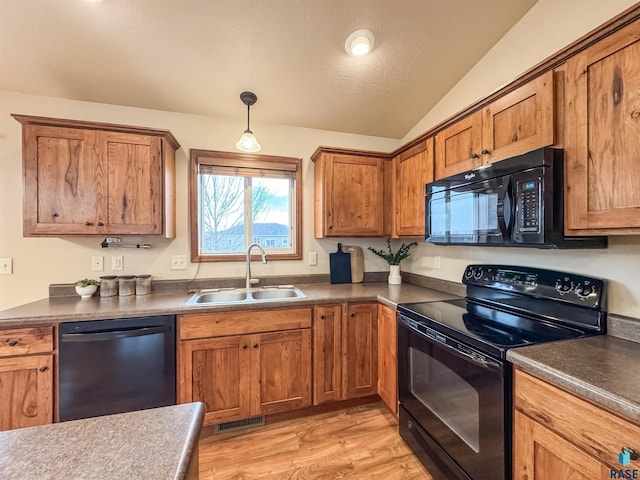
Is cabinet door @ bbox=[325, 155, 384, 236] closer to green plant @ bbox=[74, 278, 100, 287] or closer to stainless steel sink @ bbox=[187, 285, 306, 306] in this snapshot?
stainless steel sink @ bbox=[187, 285, 306, 306]

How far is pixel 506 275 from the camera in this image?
5.55ft

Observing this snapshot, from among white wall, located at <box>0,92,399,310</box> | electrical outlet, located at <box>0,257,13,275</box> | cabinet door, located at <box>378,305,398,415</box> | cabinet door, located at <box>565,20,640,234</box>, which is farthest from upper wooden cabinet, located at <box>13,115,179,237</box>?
cabinet door, located at <box>565,20,640,234</box>

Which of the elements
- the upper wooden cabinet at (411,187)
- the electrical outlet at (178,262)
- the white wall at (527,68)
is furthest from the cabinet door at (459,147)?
the electrical outlet at (178,262)

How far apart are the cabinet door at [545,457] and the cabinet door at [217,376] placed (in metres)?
1.52

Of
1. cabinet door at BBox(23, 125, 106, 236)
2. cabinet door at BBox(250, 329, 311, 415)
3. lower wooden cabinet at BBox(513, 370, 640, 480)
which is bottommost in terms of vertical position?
cabinet door at BBox(250, 329, 311, 415)

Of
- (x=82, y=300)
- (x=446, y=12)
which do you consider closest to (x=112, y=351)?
(x=82, y=300)

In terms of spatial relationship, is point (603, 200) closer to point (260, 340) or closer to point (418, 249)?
point (418, 249)

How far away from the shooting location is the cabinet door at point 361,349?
2.10m

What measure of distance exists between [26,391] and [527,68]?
11.6ft

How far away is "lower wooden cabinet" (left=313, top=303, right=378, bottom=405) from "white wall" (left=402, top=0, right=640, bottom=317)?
2.72ft

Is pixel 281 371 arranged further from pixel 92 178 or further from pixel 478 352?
pixel 92 178

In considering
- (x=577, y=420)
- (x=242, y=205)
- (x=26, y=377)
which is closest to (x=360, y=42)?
(x=242, y=205)

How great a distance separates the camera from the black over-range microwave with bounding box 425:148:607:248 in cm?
122

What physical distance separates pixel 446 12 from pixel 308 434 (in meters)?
2.88
